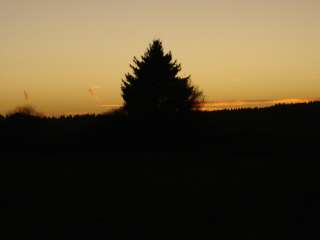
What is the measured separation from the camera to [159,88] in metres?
44.9

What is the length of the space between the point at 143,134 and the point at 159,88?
571cm

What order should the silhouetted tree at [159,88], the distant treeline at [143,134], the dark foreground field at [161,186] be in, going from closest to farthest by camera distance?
the dark foreground field at [161,186] < the distant treeline at [143,134] < the silhouetted tree at [159,88]

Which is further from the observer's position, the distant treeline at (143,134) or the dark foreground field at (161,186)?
the distant treeline at (143,134)

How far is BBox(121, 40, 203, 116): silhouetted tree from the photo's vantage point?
146 feet

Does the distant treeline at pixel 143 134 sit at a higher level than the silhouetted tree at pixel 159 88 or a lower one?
lower

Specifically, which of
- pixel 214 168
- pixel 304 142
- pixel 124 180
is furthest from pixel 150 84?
pixel 124 180

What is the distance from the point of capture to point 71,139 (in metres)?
45.2

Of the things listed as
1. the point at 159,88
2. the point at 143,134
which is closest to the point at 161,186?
the point at 143,134

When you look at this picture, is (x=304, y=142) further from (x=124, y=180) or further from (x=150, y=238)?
(x=150, y=238)

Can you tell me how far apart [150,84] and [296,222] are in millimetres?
31514

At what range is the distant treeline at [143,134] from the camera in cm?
4019

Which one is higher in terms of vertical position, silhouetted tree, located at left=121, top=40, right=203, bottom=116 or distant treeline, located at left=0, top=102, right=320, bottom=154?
silhouetted tree, located at left=121, top=40, right=203, bottom=116

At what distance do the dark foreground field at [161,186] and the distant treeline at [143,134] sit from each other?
3.8 inches

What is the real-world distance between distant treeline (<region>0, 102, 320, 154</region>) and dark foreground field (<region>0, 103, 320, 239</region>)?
0.10 metres
